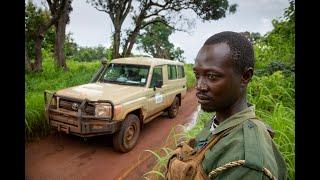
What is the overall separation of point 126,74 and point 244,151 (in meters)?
5.77

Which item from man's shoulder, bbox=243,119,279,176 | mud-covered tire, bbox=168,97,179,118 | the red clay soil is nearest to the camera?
man's shoulder, bbox=243,119,279,176

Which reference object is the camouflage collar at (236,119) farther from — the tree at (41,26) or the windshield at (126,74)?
the tree at (41,26)

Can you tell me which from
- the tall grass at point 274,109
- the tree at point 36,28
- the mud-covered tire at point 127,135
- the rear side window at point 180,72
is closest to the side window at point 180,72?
the rear side window at point 180,72

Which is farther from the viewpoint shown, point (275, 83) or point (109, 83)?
point (109, 83)

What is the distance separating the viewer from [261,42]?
7430 millimetres

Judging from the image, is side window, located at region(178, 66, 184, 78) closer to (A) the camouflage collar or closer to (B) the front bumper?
(B) the front bumper

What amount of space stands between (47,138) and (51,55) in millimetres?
11234

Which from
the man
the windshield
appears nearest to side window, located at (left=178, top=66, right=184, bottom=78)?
the windshield

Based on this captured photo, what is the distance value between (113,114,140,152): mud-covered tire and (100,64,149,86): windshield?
37.9 inches

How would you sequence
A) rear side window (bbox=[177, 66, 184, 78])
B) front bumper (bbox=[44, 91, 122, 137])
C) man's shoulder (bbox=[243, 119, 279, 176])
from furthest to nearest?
rear side window (bbox=[177, 66, 184, 78]) → front bumper (bbox=[44, 91, 122, 137]) → man's shoulder (bbox=[243, 119, 279, 176])

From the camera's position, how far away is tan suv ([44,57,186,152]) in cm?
511

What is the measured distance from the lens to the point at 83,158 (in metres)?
5.17
